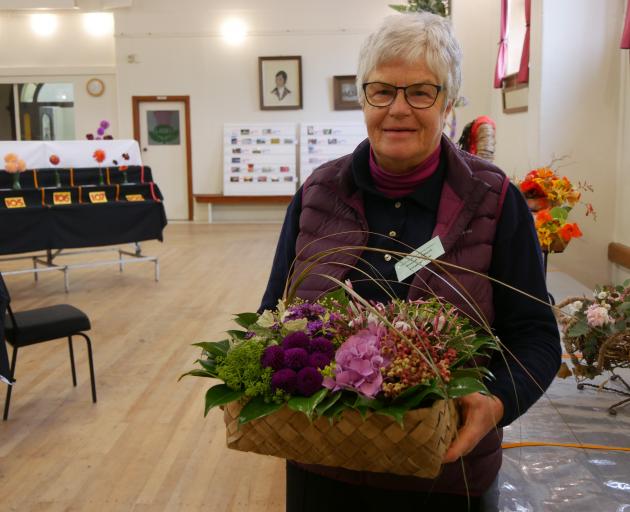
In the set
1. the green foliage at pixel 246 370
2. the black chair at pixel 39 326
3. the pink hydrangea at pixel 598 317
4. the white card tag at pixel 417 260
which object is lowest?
the black chair at pixel 39 326

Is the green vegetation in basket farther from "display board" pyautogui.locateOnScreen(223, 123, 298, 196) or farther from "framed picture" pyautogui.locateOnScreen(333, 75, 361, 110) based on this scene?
"framed picture" pyautogui.locateOnScreen(333, 75, 361, 110)

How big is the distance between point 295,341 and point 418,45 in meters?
0.61

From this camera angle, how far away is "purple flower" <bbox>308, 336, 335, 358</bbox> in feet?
3.64

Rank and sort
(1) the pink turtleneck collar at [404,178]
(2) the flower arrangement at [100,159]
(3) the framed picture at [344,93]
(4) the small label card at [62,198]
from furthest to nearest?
(3) the framed picture at [344,93] → (2) the flower arrangement at [100,159] → (4) the small label card at [62,198] → (1) the pink turtleneck collar at [404,178]

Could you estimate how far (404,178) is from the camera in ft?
4.85

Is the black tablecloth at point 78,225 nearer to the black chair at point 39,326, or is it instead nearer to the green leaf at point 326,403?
the black chair at point 39,326

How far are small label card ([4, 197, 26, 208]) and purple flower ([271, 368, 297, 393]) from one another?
6.24m

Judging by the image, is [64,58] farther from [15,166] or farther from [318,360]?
[318,360]

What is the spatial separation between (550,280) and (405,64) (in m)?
4.00

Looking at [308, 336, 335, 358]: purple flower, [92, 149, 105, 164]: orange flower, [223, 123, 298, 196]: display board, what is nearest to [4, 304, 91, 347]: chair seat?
[308, 336, 335, 358]: purple flower

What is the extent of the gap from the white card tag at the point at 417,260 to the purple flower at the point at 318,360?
0.33m

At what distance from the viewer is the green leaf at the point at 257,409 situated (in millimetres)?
1042

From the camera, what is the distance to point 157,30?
13023mm

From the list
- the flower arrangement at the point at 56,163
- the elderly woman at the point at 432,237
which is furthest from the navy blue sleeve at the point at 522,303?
the flower arrangement at the point at 56,163
